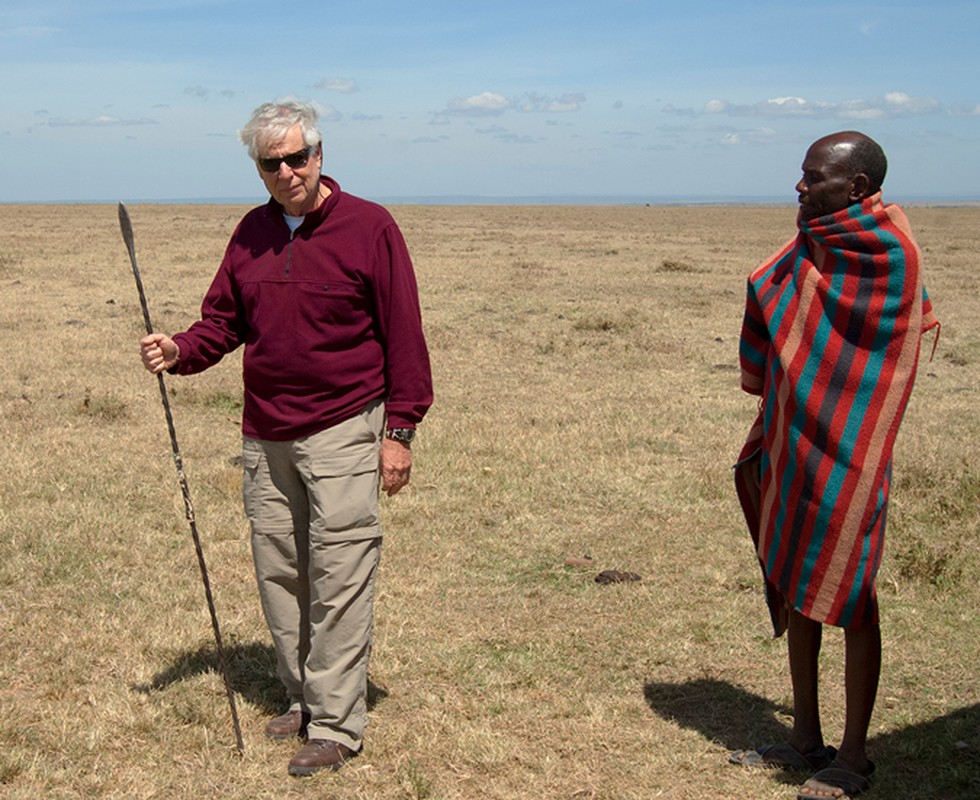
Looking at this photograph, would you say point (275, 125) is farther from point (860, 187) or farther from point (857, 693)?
point (857, 693)

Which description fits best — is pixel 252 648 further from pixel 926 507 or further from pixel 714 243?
pixel 714 243

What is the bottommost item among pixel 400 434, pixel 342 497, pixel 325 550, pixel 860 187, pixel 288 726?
pixel 288 726

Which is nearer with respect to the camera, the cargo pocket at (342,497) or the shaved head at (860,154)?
the shaved head at (860,154)

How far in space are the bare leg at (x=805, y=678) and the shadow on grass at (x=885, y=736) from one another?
129 millimetres

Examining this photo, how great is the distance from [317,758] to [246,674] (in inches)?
37.2

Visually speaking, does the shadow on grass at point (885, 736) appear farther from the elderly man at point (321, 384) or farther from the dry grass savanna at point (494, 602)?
the elderly man at point (321, 384)

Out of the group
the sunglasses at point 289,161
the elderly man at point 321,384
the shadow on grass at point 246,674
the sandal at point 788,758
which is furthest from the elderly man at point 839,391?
the shadow on grass at point 246,674

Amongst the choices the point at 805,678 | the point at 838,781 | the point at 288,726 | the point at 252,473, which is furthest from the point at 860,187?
the point at 288,726

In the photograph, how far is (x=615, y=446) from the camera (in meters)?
8.06

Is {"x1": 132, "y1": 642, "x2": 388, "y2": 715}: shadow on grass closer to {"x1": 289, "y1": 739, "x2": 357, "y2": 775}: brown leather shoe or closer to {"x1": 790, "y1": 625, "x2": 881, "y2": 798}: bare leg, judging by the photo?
{"x1": 289, "y1": 739, "x2": 357, "y2": 775}: brown leather shoe

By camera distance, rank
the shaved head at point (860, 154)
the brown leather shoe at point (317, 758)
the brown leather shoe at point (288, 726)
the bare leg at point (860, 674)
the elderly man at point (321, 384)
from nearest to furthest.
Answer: the shaved head at point (860, 154)
the bare leg at point (860, 674)
the elderly man at point (321, 384)
the brown leather shoe at point (317, 758)
the brown leather shoe at point (288, 726)

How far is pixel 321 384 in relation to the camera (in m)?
3.58

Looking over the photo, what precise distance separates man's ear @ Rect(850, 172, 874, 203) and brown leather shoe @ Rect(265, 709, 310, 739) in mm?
2557

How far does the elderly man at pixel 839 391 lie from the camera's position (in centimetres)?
320
